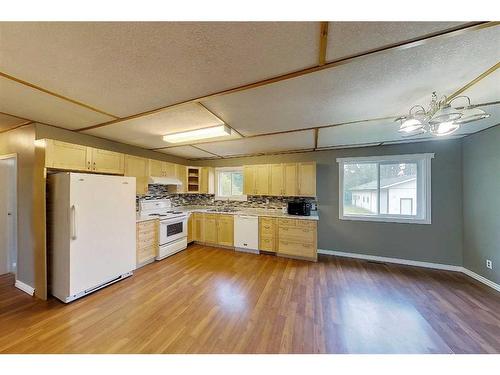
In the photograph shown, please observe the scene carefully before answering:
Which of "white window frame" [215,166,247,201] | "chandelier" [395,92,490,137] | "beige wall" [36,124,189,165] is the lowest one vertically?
"white window frame" [215,166,247,201]

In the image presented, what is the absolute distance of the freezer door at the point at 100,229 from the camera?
7.52 feet

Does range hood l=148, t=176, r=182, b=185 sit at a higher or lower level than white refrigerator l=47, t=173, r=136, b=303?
higher

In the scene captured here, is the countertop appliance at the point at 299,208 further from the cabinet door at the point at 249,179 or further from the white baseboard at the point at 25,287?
the white baseboard at the point at 25,287

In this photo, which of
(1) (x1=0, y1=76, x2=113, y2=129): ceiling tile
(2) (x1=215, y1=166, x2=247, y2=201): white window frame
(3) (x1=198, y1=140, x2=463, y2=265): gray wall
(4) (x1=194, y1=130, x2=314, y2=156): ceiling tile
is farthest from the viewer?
(2) (x1=215, y1=166, x2=247, y2=201): white window frame

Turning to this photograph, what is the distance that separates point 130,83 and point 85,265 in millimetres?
2374

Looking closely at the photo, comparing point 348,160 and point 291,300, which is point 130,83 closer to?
point 291,300

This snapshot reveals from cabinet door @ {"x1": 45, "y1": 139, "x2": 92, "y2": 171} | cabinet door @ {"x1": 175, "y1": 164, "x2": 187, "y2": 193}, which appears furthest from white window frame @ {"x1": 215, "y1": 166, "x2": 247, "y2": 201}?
cabinet door @ {"x1": 45, "y1": 139, "x2": 92, "y2": 171}

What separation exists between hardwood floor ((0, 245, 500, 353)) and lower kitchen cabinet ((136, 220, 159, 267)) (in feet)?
0.93

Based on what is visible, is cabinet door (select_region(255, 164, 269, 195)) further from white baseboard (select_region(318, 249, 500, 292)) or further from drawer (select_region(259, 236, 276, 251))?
white baseboard (select_region(318, 249, 500, 292))

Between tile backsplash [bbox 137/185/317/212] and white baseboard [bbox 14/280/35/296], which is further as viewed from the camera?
tile backsplash [bbox 137/185/317/212]

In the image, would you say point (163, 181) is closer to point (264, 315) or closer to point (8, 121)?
point (8, 121)

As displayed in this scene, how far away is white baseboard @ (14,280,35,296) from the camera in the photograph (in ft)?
8.11

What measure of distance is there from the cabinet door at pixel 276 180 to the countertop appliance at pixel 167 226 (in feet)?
7.02
